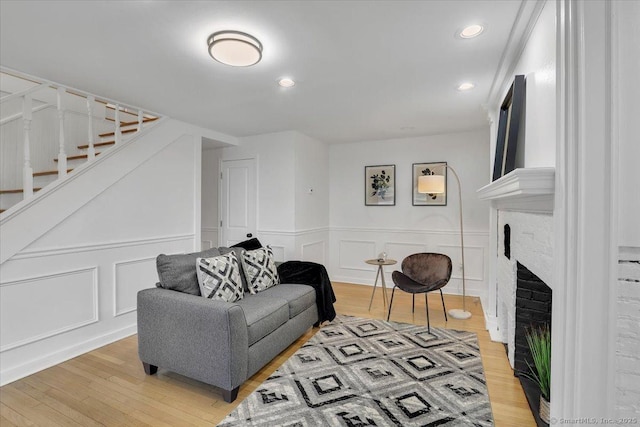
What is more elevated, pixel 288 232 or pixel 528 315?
pixel 288 232

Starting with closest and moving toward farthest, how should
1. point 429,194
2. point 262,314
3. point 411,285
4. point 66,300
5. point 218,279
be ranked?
point 262,314 → point 218,279 → point 66,300 → point 411,285 → point 429,194

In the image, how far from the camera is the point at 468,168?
4426mm

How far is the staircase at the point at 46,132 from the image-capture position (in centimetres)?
279

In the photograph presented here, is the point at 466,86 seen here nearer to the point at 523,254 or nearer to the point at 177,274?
the point at 523,254

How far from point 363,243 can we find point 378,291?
2.74 feet

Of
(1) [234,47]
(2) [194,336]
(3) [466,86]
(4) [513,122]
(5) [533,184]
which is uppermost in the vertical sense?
(3) [466,86]

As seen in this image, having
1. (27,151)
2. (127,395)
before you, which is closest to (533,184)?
(127,395)

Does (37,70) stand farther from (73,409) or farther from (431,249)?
(431,249)

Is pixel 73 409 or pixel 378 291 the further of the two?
pixel 378 291

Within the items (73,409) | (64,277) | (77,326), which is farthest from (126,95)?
(73,409)

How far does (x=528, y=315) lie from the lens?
212 centimetres

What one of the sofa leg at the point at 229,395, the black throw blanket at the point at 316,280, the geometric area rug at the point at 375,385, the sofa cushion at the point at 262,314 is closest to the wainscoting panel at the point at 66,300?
the sofa cushion at the point at 262,314

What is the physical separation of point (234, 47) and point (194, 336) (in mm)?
1919

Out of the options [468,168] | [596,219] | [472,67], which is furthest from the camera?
[468,168]
